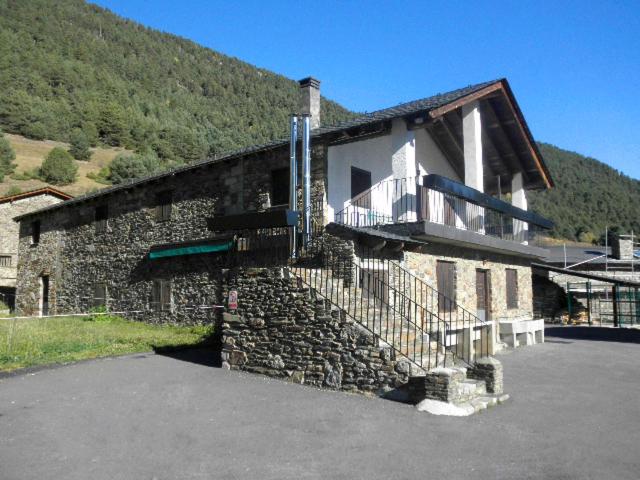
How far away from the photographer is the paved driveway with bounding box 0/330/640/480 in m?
5.51

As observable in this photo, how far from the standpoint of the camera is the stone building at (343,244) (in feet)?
31.8

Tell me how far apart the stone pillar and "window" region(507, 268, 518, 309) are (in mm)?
5120

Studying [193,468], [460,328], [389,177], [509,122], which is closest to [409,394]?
[193,468]

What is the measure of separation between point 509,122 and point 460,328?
24.7 feet

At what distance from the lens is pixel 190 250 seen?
1678 centimetres

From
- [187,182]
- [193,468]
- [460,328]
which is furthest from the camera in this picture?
[187,182]

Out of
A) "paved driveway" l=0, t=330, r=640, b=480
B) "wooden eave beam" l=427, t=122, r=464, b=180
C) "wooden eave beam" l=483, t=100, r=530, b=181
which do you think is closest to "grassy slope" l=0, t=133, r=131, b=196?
"wooden eave beam" l=427, t=122, r=464, b=180

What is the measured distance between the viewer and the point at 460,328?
1314cm


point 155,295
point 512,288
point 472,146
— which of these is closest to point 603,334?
point 512,288

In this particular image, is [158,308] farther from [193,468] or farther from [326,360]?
[193,468]

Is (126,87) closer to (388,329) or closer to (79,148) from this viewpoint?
(79,148)

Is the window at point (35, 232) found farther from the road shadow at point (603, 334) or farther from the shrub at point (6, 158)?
the shrub at point (6, 158)

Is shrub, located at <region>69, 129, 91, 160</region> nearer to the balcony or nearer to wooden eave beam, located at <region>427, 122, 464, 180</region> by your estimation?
wooden eave beam, located at <region>427, 122, 464, 180</region>

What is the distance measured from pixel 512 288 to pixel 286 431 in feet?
45.6
